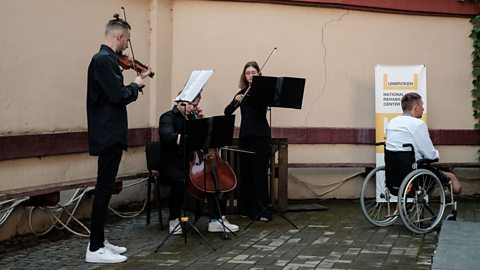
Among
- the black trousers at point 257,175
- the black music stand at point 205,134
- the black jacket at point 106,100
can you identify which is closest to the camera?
the black jacket at point 106,100

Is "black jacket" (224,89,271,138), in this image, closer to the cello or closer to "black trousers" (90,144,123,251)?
the cello

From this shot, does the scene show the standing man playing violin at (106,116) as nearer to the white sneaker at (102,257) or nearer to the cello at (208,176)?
the white sneaker at (102,257)

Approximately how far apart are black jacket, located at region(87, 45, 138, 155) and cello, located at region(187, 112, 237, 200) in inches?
44.3

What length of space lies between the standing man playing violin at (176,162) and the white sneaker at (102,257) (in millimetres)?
1077

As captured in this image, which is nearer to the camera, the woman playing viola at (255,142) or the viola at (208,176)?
the viola at (208,176)

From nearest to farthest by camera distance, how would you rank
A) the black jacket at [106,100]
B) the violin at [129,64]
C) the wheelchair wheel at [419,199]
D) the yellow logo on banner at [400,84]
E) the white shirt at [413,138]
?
the black jacket at [106,100] < the violin at [129,64] < the wheelchair wheel at [419,199] < the white shirt at [413,138] < the yellow logo on banner at [400,84]

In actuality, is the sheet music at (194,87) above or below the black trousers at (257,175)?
above

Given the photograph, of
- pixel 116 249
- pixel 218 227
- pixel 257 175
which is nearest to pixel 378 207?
pixel 257 175

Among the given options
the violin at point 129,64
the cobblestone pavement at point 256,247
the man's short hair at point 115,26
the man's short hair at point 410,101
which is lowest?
the cobblestone pavement at point 256,247

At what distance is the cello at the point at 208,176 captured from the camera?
23.6 feet

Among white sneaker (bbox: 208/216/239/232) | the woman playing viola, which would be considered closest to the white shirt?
the woman playing viola

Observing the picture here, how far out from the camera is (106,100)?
20.5ft

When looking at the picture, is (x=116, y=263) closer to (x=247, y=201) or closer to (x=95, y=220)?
(x=95, y=220)

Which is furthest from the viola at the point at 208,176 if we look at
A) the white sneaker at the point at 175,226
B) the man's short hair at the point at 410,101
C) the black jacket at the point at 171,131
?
the man's short hair at the point at 410,101
